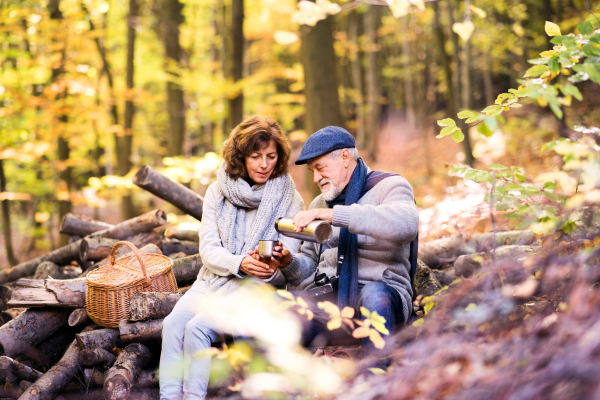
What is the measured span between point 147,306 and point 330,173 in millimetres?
1584

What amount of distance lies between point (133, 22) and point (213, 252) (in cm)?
849

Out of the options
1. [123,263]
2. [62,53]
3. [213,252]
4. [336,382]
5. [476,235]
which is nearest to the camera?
[336,382]

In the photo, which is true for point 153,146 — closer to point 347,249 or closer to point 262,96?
point 262,96

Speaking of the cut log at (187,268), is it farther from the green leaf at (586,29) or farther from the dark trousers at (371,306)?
the green leaf at (586,29)

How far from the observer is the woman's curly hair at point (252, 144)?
3145 mm

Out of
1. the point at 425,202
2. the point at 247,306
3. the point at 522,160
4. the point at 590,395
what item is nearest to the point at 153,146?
the point at 425,202

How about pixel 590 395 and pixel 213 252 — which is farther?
pixel 213 252

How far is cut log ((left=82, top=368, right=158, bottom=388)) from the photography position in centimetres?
303

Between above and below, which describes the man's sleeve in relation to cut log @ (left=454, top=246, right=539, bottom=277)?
above

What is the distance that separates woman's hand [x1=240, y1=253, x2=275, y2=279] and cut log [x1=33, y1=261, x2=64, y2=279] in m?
2.80

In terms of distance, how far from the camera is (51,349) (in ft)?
11.7

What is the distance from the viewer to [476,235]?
158 inches

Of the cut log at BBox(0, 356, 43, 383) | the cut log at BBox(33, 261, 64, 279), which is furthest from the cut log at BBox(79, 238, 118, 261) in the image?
the cut log at BBox(0, 356, 43, 383)

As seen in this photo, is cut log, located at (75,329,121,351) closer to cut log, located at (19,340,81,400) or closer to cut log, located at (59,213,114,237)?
cut log, located at (19,340,81,400)
